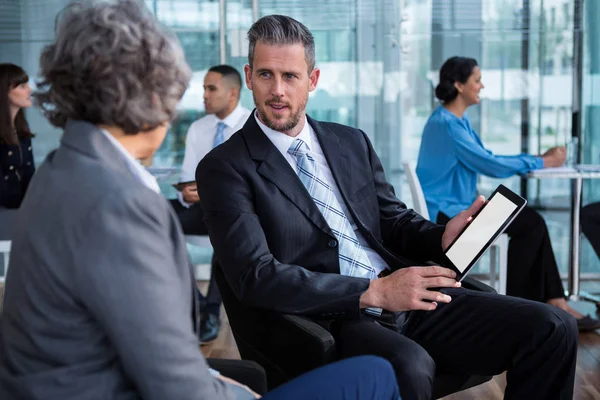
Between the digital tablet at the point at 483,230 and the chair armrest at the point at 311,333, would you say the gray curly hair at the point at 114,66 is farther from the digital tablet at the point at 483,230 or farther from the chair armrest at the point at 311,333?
the digital tablet at the point at 483,230

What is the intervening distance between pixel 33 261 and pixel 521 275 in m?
3.56

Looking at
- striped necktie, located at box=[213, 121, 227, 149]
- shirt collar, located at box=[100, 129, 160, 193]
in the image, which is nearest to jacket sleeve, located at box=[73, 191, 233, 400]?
shirt collar, located at box=[100, 129, 160, 193]

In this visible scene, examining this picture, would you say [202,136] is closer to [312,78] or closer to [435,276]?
[312,78]

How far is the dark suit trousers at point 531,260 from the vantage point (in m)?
4.29

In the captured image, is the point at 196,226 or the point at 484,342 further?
the point at 196,226

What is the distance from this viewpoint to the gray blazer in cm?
115

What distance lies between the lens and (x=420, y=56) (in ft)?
17.7

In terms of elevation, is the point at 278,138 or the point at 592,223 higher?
the point at 278,138

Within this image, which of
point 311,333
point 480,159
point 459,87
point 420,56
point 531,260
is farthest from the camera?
point 420,56

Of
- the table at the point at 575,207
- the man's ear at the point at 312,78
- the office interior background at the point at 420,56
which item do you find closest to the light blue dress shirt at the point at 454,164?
the table at the point at 575,207

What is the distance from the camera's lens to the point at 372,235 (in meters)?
2.32

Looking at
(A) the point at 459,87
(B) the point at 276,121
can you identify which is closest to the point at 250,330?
(B) the point at 276,121

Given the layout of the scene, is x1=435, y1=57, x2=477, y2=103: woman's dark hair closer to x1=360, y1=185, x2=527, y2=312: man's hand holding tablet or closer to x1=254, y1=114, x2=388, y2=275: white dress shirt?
x1=254, y1=114, x2=388, y2=275: white dress shirt

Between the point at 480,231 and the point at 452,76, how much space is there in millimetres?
2542
